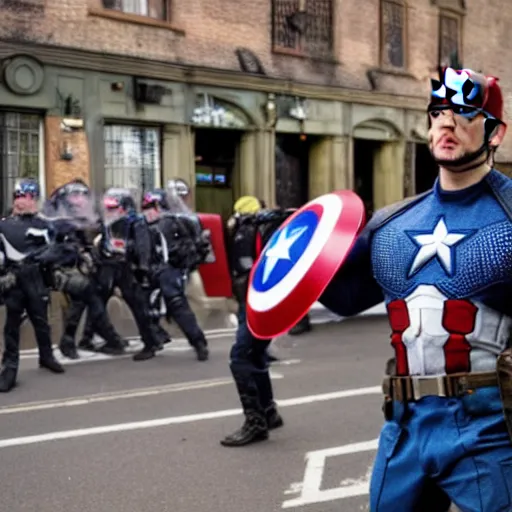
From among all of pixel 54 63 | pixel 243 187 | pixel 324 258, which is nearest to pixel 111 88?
pixel 54 63

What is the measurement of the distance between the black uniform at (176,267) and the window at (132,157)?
4.08m

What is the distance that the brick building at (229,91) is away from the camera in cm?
1423

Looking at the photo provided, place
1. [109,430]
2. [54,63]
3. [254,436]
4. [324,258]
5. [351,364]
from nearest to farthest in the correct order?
[324,258] < [254,436] < [109,430] < [351,364] < [54,63]

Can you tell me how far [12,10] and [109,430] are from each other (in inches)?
356

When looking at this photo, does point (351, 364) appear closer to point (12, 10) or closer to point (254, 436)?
point (254, 436)

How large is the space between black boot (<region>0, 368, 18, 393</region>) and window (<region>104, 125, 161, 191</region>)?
22.8 feet

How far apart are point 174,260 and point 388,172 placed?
10.8 m

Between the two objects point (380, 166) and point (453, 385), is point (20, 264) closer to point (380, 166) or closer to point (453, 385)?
point (453, 385)

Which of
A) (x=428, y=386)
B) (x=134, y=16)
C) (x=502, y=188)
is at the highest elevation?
(x=134, y=16)

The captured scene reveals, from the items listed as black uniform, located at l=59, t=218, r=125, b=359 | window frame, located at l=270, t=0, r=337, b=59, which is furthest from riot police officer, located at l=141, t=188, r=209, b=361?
window frame, located at l=270, t=0, r=337, b=59

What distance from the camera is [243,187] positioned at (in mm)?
17734

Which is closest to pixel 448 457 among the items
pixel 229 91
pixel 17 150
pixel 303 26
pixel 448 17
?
pixel 17 150

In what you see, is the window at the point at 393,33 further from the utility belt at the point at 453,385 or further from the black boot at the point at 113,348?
A: the utility belt at the point at 453,385

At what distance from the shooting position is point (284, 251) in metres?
3.12
